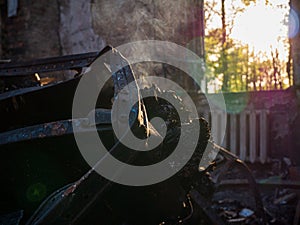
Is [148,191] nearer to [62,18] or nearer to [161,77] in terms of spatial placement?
[161,77]

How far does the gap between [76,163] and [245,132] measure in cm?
505

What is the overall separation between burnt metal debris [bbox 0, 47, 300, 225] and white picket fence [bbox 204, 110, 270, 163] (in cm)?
410

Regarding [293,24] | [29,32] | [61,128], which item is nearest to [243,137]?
[293,24]

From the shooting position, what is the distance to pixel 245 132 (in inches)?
236

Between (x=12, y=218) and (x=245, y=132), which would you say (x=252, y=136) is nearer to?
(x=245, y=132)

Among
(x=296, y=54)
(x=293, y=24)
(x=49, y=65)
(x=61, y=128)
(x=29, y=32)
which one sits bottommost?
(x=61, y=128)

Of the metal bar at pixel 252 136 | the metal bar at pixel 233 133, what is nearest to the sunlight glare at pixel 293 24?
the metal bar at pixel 252 136

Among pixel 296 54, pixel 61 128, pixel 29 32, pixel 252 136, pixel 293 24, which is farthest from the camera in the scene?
pixel 252 136

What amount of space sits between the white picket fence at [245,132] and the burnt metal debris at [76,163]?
4101 mm

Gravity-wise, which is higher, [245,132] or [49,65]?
[49,65]

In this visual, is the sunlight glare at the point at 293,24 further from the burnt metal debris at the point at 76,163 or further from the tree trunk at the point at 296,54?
the burnt metal debris at the point at 76,163

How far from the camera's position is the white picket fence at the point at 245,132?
18.5 feet

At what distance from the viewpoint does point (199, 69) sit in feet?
21.2

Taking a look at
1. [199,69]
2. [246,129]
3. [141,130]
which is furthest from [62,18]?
[141,130]
